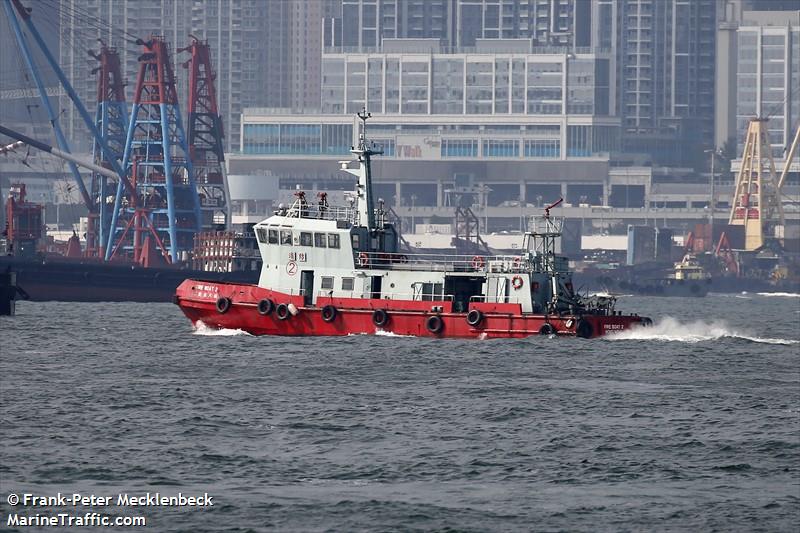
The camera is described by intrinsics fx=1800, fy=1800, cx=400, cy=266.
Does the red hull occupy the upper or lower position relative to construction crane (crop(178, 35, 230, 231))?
lower

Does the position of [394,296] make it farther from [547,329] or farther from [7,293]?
[7,293]

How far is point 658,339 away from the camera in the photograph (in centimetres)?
7650

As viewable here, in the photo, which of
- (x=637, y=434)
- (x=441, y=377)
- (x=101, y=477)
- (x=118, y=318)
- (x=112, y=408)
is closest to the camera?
(x=101, y=477)

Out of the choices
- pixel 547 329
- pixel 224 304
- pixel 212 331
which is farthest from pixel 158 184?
pixel 547 329

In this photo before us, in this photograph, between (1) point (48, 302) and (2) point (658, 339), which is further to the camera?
(1) point (48, 302)

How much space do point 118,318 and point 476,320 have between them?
99.6 ft

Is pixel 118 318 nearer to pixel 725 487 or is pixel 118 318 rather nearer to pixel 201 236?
pixel 201 236

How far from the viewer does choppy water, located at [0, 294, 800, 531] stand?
38438 millimetres

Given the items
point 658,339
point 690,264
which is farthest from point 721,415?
point 690,264

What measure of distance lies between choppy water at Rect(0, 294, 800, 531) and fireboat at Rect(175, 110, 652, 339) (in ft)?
3.76

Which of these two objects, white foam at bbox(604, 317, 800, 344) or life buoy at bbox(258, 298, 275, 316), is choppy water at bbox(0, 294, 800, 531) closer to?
white foam at bbox(604, 317, 800, 344)

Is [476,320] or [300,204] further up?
[300,204]

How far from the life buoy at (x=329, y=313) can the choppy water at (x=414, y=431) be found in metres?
1.18

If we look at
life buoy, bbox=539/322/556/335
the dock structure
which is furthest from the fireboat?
the dock structure
